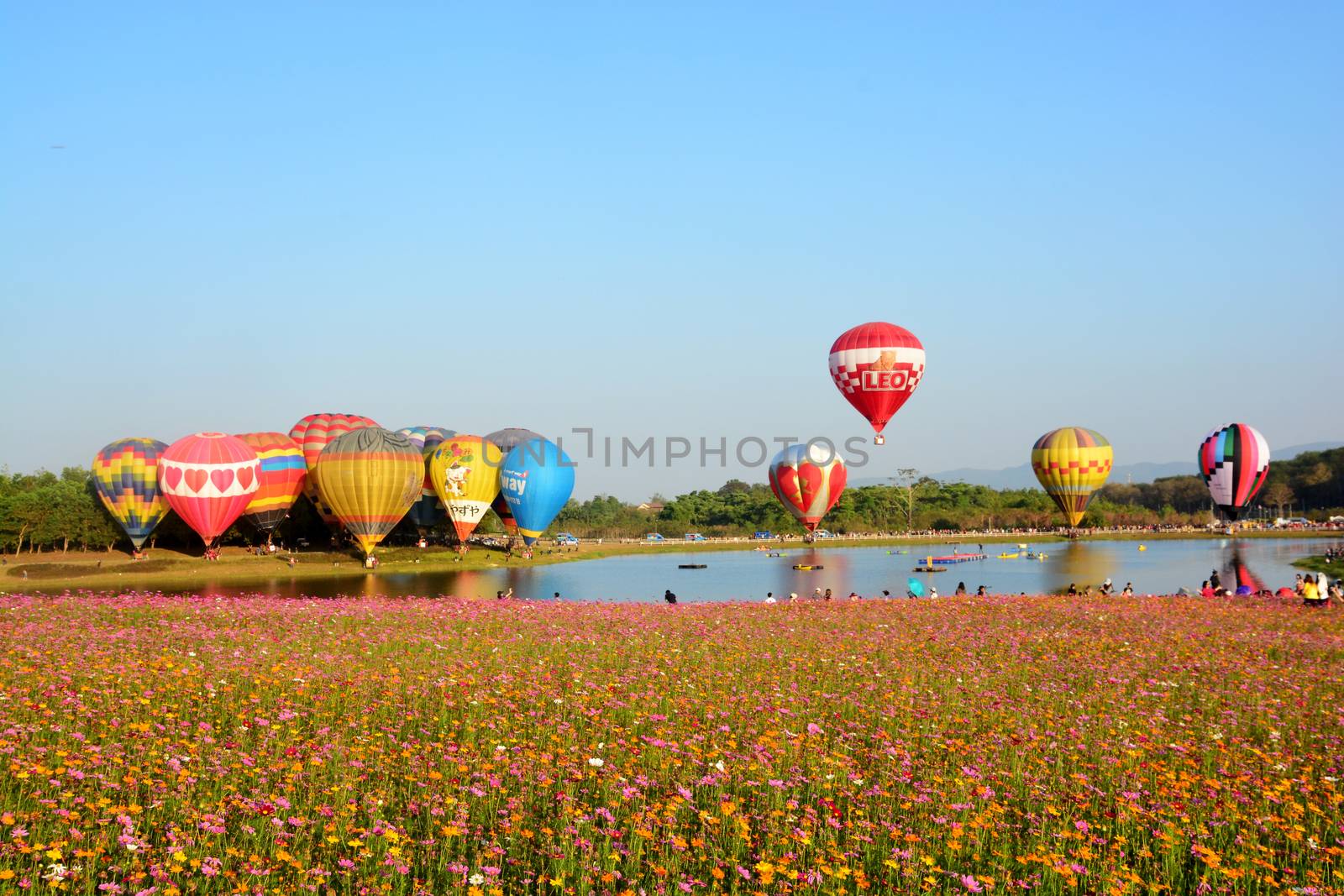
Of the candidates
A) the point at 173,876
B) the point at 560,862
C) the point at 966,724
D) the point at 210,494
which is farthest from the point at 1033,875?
the point at 210,494

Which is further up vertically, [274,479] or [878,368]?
[878,368]

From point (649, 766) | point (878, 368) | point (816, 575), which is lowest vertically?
point (816, 575)

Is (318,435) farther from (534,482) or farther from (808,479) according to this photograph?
(808,479)

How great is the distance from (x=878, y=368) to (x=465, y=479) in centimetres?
3308

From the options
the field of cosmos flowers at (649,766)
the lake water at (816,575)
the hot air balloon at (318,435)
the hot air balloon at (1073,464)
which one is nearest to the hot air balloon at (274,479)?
the hot air balloon at (318,435)

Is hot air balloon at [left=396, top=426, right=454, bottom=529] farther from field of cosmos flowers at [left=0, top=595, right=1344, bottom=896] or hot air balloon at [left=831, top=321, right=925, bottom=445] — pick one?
field of cosmos flowers at [left=0, top=595, right=1344, bottom=896]

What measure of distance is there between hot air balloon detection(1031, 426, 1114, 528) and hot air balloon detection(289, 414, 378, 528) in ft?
205

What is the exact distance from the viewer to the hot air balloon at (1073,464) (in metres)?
102

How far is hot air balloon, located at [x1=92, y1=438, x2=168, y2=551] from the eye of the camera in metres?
74.2

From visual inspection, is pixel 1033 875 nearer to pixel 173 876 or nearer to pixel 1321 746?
pixel 173 876

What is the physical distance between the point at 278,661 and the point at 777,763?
7911 millimetres

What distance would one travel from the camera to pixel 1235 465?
91.1 meters

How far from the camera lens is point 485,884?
7.19 m

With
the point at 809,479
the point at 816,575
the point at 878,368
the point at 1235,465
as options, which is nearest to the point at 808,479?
the point at 809,479
